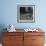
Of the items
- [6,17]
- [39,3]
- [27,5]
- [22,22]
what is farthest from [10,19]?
[39,3]

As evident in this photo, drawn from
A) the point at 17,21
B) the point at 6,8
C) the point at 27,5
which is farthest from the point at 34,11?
the point at 6,8

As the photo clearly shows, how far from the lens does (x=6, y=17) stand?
4.29 metres

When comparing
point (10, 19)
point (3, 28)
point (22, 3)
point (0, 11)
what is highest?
point (22, 3)

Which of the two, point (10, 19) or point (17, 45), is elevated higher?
point (10, 19)

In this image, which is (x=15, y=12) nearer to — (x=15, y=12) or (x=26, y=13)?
(x=15, y=12)

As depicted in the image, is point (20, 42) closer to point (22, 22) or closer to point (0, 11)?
point (22, 22)

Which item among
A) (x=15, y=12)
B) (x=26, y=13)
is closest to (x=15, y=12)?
(x=15, y=12)

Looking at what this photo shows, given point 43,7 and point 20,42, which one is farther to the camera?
point 43,7

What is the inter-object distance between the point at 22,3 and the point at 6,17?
2.27 ft

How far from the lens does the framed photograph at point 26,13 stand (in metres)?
4.27

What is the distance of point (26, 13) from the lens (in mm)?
4301

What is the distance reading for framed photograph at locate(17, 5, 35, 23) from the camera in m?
4.27

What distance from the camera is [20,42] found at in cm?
381

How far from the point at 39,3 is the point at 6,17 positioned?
46.1 inches
